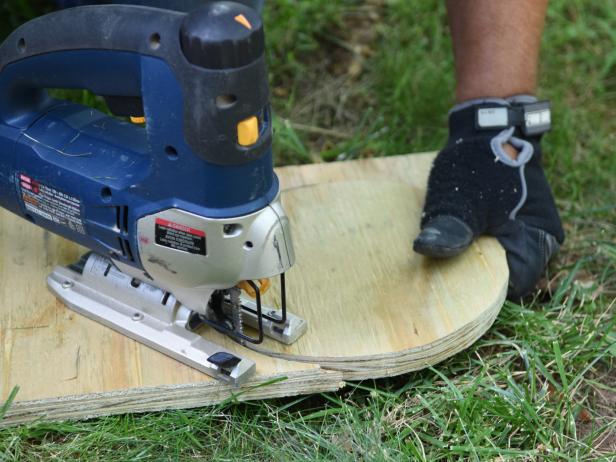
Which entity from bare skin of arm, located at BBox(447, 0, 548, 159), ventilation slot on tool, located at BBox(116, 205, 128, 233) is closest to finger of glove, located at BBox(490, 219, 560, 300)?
bare skin of arm, located at BBox(447, 0, 548, 159)

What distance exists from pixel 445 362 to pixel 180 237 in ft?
2.23

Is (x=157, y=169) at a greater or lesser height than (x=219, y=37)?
lesser

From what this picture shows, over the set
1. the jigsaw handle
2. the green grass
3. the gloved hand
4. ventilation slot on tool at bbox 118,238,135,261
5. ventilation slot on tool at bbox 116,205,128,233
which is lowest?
the green grass

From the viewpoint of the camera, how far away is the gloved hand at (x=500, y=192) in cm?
206

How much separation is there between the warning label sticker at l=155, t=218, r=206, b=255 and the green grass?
340 mm

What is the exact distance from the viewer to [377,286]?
1983mm

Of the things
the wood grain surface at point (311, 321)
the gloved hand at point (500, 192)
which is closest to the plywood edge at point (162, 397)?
the wood grain surface at point (311, 321)

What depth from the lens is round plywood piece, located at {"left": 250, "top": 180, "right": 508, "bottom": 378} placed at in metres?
1.81

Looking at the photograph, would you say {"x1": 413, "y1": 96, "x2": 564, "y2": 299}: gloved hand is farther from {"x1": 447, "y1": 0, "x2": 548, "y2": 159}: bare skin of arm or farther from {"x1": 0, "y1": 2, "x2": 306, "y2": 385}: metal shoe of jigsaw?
{"x1": 0, "y1": 2, "x2": 306, "y2": 385}: metal shoe of jigsaw

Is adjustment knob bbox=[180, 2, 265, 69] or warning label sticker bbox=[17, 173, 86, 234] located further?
warning label sticker bbox=[17, 173, 86, 234]

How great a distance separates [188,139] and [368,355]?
0.59m

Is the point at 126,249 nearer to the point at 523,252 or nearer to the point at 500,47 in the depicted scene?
the point at 523,252

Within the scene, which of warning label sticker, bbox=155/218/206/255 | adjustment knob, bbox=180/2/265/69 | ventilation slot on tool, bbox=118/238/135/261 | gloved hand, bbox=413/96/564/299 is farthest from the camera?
gloved hand, bbox=413/96/564/299

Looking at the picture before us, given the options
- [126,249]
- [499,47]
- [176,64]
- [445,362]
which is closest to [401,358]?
[445,362]
